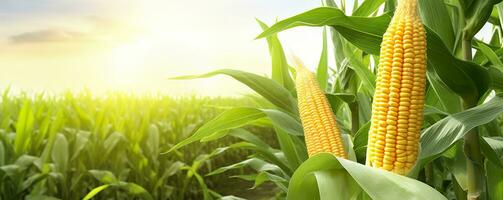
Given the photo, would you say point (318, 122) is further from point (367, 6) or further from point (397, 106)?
point (367, 6)

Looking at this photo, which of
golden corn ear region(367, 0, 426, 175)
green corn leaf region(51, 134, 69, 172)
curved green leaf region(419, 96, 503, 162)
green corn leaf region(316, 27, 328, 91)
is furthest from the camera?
green corn leaf region(51, 134, 69, 172)

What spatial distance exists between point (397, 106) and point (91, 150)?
384cm

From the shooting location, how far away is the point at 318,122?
4.58 feet

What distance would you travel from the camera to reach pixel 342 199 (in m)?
1.13

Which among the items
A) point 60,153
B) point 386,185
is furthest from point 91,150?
point 386,185

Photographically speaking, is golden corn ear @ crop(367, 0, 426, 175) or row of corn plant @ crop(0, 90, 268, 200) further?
row of corn plant @ crop(0, 90, 268, 200)

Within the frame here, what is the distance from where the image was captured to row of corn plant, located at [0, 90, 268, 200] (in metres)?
3.71

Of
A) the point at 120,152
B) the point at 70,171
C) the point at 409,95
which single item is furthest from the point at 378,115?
the point at 120,152

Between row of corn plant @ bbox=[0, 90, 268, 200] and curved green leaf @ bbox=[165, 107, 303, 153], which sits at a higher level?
curved green leaf @ bbox=[165, 107, 303, 153]

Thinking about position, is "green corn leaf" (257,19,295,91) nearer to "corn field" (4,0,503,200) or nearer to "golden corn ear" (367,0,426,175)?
"corn field" (4,0,503,200)

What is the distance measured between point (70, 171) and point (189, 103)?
4.39 metres

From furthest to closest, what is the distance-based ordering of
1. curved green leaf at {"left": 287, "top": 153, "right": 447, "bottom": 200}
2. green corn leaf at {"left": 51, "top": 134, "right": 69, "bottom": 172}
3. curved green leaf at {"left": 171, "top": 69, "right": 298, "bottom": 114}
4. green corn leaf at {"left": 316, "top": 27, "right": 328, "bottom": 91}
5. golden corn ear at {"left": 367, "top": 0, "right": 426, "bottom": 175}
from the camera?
green corn leaf at {"left": 51, "top": 134, "right": 69, "bottom": 172}
green corn leaf at {"left": 316, "top": 27, "right": 328, "bottom": 91}
curved green leaf at {"left": 171, "top": 69, "right": 298, "bottom": 114}
golden corn ear at {"left": 367, "top": 0, "right": 426, "bottom": 175}
curved green leaf at {"left": 287, "top": 153, "right": 447, "bottom": 200}

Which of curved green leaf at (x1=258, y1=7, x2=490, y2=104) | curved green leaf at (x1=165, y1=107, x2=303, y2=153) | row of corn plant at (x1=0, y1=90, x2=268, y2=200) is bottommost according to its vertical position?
row of corn plant at (x1=0, y1=90, x2=268, y2=200)

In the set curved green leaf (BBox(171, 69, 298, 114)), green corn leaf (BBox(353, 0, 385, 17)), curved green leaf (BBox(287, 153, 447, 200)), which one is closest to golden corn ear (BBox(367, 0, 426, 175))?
curved green leaf (BBox(287, 153, 447, 200))
